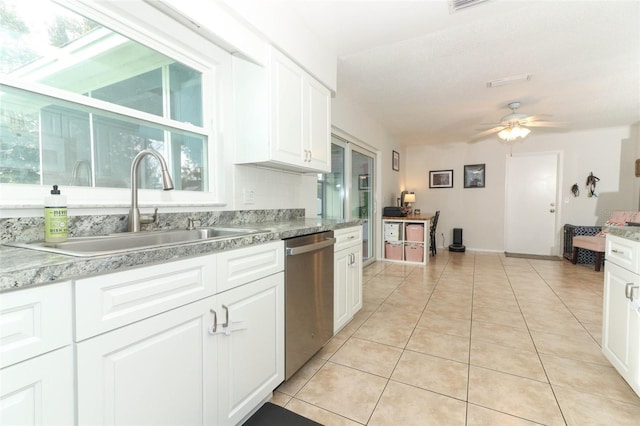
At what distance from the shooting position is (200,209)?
1780mm

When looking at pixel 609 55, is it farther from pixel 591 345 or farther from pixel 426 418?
pixel 426 418

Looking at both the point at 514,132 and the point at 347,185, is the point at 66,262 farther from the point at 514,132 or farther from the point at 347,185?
the point at 514,132

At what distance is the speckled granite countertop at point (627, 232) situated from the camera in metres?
1.41

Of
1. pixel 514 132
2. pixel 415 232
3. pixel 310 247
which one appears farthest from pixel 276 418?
pixel 514 132

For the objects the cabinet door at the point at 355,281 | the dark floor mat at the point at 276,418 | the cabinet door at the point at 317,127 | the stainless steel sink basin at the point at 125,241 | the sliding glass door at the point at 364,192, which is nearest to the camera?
the stainless steel sink basin at the point at 125,241

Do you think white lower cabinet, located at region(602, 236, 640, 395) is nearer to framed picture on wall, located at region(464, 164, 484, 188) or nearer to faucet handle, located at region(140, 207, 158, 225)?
faucet handle, located at region(140, 207, 158, 225)

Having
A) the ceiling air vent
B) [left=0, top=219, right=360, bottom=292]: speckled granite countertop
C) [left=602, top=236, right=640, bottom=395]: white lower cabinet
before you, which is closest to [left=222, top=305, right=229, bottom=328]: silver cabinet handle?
[left=0, top=219, right=360, bottom=292]: speckled granite countertop

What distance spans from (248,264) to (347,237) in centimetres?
114

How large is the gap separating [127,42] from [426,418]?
8.03ft

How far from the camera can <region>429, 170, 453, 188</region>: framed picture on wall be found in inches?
247

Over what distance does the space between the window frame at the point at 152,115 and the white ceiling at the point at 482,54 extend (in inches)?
29.3

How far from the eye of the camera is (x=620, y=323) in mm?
1567

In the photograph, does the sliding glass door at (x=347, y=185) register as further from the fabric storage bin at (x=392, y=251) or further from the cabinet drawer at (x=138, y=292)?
the cabinet drawer at (x=138, y=292)

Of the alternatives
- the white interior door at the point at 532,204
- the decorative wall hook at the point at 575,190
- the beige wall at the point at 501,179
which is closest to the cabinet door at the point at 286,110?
the beige wall at the point at 501,179
